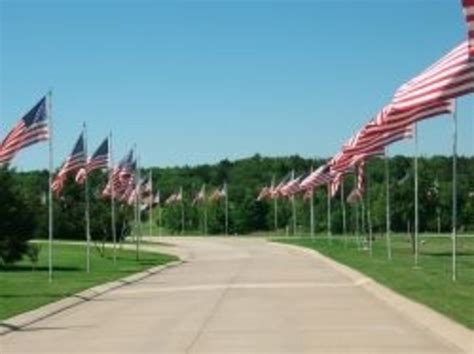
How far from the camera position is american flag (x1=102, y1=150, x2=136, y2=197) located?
5384cm

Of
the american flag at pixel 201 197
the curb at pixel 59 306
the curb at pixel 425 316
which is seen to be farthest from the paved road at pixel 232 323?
the american flag at pixel 201 197

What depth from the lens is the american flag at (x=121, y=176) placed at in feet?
177

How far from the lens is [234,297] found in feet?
91.3

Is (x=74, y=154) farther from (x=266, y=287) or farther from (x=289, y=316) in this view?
(x=289, y=316)

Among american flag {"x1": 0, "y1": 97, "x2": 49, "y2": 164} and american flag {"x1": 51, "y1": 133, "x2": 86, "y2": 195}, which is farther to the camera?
american flag {"x1": 51, "y1": 133, "x2": 86, "y2": 195}

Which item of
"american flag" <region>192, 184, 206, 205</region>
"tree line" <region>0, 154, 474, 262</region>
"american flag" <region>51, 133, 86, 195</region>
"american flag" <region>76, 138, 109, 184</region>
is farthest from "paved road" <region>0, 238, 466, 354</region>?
"american flag" <region>192, 184, 206, 205</region>

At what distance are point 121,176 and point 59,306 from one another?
28857 mm

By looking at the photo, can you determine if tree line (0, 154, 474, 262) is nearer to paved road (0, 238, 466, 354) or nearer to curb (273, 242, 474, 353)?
paved road (0, 238, 466, 354)

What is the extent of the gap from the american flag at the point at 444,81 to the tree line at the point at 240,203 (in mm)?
30279

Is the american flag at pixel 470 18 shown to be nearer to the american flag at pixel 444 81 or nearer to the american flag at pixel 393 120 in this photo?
the american flag at pixel 444 81

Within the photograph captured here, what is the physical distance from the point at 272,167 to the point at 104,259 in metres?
108

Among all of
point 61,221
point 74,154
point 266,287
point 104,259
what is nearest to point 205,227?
point 61,221

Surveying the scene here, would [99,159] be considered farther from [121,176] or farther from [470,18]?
[470,18]

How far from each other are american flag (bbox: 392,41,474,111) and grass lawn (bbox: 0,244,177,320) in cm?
853
